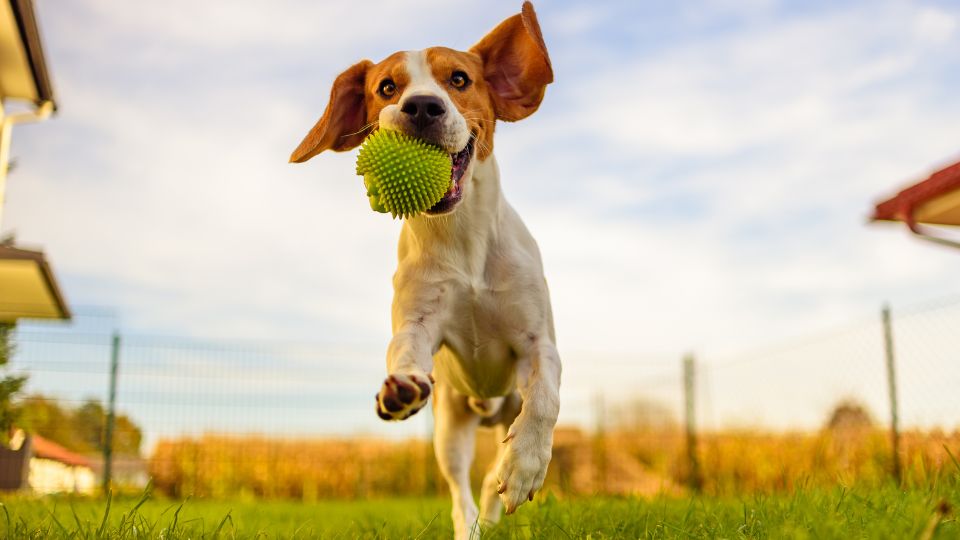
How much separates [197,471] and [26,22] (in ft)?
23.9

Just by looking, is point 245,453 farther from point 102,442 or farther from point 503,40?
point 503,40

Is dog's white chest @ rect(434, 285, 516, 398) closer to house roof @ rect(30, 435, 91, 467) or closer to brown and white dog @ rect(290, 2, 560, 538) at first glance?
brown and white dog @ rect(290, 2, 560, 538)

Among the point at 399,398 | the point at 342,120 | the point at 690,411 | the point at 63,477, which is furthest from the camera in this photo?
the point at 690,411

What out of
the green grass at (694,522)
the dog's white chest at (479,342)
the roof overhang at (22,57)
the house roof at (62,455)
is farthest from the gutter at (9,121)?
the dog's white chest at (479,342)

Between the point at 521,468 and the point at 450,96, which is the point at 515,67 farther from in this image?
the point at 521,468

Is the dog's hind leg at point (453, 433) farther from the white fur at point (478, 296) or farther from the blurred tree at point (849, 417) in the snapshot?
the blurred tree at point (849, 417)

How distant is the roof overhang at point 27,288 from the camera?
664 cm

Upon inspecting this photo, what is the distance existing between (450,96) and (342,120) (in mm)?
627

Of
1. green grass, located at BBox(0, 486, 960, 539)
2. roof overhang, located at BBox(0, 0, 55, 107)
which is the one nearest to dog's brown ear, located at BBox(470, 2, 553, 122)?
green grass, located at BBox(0, 486, 960, 539)

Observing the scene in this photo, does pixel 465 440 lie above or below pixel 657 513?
above

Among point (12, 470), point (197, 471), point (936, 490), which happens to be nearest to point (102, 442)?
point (197, 471)

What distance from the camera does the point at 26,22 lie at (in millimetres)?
7582

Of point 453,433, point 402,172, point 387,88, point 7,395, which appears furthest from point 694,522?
point 7,395

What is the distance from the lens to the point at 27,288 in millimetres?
8164
